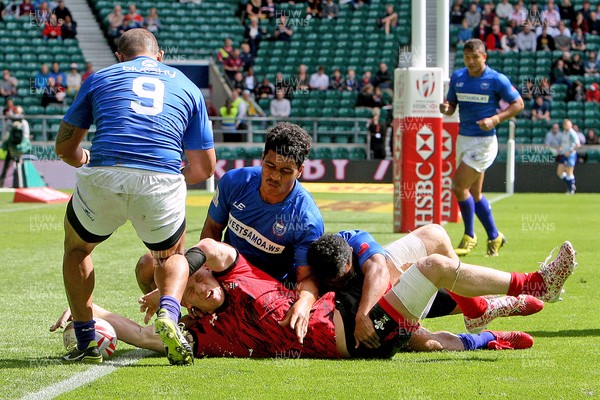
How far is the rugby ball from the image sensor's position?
5.67m

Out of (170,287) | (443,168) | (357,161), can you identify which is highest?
(170,287)

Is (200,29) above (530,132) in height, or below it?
above

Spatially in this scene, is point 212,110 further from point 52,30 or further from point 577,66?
point 577,66

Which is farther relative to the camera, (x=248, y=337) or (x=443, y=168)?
(x=443, y=168)

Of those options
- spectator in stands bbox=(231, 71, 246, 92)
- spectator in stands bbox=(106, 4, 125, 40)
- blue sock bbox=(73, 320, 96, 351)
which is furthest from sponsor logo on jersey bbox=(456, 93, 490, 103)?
spectator in stands bbox=(106, 4, 125, 40)

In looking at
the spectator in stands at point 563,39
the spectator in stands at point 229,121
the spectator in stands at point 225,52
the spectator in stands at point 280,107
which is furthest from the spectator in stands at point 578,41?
the spectator in stands at point 225,52

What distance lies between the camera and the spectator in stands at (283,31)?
1172 inches

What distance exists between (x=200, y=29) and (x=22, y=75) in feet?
17.6

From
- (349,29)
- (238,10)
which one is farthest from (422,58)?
(238,10)

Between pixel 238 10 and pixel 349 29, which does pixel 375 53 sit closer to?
pixel 349 29

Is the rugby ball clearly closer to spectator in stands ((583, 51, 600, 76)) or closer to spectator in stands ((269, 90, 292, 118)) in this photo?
spectator in stands ((269, 90, 292, 118))

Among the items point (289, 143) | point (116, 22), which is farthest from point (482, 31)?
point (289, 143)

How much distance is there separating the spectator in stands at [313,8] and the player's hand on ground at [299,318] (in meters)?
25.5

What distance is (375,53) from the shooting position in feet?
94.2
